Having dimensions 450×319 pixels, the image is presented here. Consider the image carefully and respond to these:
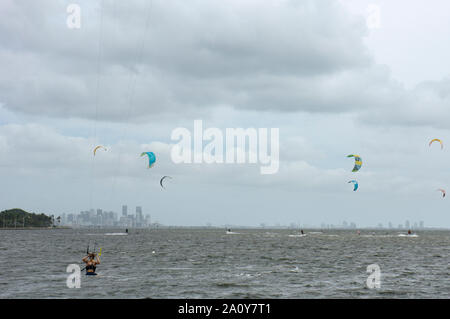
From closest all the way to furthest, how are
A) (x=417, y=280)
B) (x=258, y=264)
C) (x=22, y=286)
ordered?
(x=22, y=286) → (x=417, y=280) → (x=258, y=264)
